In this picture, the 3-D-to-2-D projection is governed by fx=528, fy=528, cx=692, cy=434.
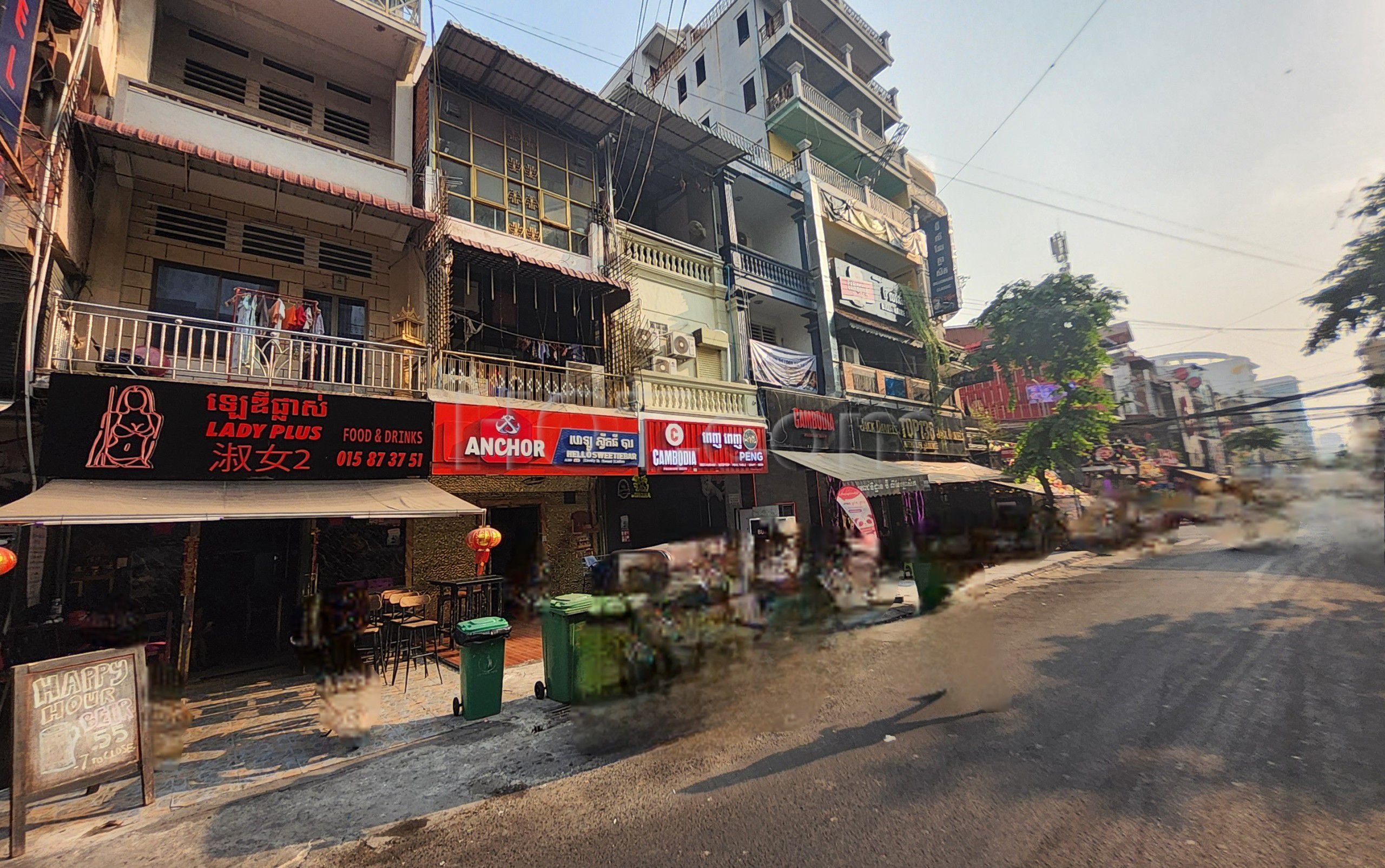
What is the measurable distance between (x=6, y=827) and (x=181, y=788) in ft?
3.10

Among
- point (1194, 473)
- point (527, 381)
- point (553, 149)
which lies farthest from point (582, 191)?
point (1194, 473)

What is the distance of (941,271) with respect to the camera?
22.0 metres

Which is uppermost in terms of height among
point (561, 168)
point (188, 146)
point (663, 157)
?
point (663, 157)

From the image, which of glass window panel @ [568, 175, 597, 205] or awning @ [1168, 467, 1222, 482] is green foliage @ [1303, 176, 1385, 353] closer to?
glass window panel @ [568, 175, 597, 205]

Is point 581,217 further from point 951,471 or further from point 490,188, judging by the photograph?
point 951,471

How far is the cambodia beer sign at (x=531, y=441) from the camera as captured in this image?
28.8ft

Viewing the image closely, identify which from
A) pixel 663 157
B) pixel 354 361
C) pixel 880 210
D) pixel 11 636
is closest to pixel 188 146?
pixel 354 361

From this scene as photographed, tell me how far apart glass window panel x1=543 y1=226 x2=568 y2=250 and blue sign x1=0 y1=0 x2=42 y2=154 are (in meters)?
6.93

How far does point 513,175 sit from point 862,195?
14.3 metres

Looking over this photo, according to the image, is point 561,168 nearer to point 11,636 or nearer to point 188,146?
point 188,146

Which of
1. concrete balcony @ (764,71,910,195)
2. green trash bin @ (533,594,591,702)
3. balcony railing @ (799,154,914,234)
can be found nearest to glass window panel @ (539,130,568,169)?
balcony railing @ (799,154,914,234)

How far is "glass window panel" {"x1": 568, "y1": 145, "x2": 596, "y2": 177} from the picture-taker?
12.3 m

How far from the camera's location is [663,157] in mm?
14602

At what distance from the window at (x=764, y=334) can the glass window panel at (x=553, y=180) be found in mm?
7517
